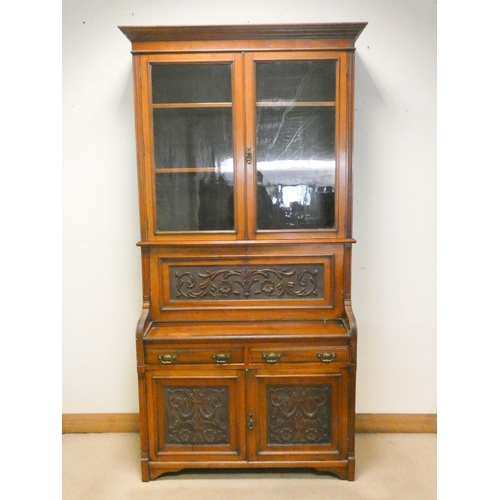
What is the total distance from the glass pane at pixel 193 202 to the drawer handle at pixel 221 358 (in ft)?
1.97

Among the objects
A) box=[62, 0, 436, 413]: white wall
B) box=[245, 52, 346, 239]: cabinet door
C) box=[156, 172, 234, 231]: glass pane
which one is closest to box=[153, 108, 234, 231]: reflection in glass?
box=[156, 172, 234, 231]: glass pane

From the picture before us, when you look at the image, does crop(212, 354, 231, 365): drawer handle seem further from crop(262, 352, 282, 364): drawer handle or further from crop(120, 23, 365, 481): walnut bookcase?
crop(262, 352, 282, 364): drawer handle

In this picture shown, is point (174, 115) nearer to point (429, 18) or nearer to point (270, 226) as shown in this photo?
point (270, 226)

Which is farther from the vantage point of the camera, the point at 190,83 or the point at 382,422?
the point at 382,422

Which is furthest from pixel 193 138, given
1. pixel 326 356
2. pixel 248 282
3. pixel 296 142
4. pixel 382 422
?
pixel 382 422

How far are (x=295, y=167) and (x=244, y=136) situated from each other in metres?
0.29

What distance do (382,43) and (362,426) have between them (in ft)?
7.09

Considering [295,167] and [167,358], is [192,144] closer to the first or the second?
[295,167]

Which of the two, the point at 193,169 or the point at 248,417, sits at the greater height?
the point at 193,169

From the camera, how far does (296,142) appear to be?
198 centimetres

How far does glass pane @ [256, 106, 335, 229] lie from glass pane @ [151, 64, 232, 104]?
0.72 feet

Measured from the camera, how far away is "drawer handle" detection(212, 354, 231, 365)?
192 cm

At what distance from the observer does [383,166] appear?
2309 millimetres

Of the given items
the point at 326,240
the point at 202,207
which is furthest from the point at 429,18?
the point at 202,207
